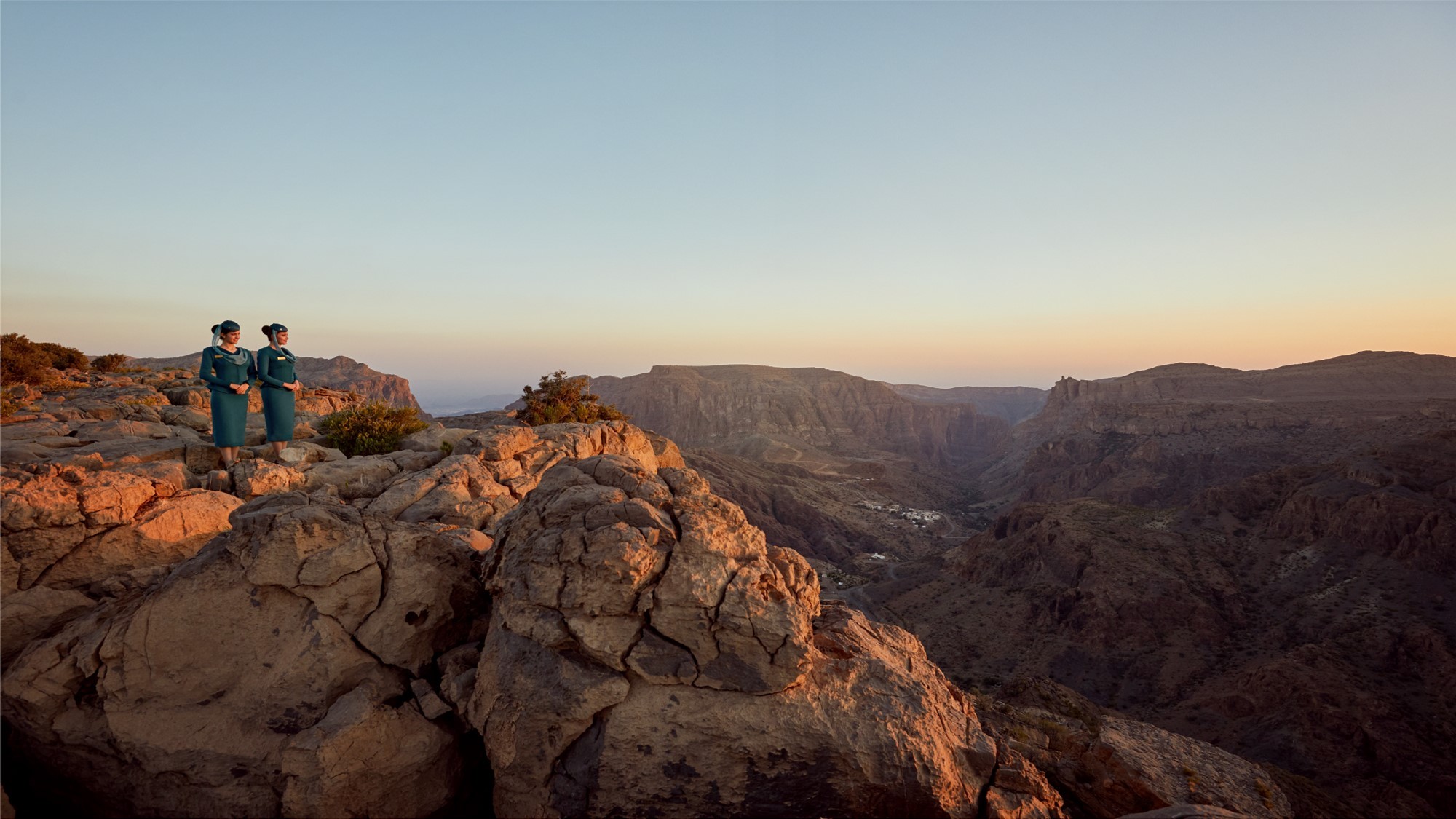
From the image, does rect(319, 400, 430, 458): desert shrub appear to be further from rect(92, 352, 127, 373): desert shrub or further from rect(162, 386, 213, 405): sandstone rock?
rect(92, 352, 127, 373): desert shrub

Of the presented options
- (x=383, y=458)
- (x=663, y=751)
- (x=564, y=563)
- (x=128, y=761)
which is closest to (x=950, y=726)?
(x=663, y=751)

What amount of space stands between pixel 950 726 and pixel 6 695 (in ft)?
31.4

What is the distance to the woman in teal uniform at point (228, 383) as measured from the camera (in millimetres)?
10453

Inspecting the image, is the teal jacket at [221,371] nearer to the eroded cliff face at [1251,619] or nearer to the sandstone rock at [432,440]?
the sandstone rock at [432,440]

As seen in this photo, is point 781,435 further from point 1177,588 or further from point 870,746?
point 870,746

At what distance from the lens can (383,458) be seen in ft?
39.3

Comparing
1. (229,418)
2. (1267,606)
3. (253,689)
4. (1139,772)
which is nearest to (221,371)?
(229,418)

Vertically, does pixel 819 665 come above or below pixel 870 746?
above

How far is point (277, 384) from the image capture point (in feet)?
37.1

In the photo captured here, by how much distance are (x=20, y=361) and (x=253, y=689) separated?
993 inches

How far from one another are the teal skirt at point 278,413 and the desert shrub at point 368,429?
68.3 inches

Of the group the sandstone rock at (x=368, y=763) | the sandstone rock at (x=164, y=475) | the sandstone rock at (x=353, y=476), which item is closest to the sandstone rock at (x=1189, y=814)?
the sandstone rock at (x=368, y=763)

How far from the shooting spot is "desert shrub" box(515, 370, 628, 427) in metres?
18.2

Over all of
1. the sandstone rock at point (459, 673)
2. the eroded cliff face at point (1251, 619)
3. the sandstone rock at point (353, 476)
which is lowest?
the eroded cliff face at point (1251, 619)
